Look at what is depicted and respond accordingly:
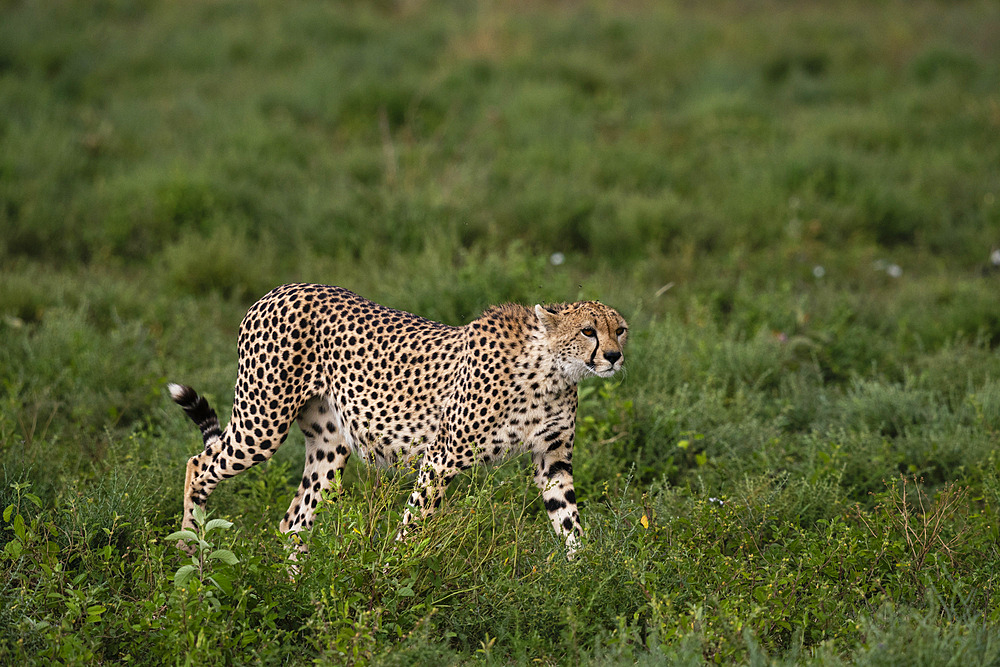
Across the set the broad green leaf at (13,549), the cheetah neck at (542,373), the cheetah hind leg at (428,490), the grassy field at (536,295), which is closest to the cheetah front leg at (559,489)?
the grassy field at (536,295)

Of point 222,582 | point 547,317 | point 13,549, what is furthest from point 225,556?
point 547,317

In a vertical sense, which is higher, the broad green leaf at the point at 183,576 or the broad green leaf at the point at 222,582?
the broad green leaf at the point at 183,576

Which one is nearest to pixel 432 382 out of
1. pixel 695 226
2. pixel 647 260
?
pixel 647 260

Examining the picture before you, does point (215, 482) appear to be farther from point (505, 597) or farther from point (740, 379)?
point (740, 379)

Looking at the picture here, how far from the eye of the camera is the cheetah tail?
12.7ft

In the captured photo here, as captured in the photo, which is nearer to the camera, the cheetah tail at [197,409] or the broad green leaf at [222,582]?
the broad green leaf at [222,582]

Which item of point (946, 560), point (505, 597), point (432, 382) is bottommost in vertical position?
point (946, 560)

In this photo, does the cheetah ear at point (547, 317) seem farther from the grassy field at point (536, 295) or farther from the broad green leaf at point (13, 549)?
the broad green leaf at point (13, 549)

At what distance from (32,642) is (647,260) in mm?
5243

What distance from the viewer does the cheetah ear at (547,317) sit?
3.59 m

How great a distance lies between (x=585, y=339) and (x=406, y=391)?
2.46 ft

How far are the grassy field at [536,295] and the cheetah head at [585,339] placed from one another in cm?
45

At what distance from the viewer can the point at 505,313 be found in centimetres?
381

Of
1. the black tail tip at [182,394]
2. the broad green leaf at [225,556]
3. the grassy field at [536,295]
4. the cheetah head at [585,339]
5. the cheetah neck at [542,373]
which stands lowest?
the grassy field at [536,295]
